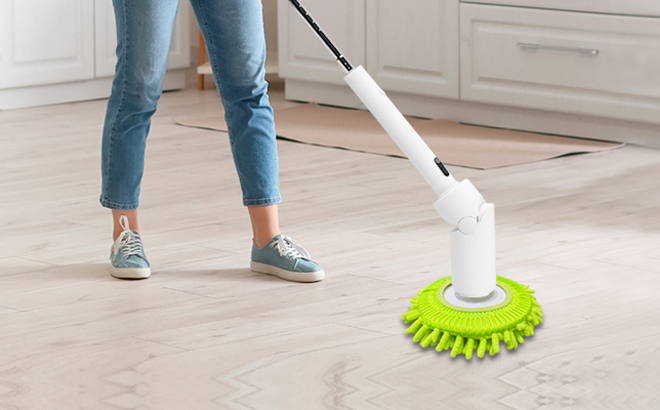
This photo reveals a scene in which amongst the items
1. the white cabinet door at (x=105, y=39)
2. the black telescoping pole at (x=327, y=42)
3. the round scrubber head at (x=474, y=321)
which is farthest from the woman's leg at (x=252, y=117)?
the white cabinet door at (x=105, y=39)

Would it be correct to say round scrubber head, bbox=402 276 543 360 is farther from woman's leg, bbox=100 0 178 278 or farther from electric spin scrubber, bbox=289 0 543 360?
woman's leg, bbox=100 0 178 278

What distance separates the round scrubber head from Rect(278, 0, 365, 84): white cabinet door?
7.69 feet

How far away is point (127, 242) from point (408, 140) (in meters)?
0.68

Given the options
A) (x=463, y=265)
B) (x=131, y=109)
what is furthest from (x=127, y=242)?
(x=463, y=265)

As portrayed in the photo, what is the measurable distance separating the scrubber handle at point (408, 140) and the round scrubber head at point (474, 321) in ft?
0.51

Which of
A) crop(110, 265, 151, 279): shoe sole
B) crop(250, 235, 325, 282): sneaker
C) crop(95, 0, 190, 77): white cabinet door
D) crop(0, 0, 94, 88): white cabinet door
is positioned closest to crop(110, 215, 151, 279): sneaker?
crop(110, 265, 151, 279): shoe sole

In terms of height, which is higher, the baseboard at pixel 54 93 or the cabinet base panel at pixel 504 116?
the baseboard at pixel 54 93

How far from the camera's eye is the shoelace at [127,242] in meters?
1.75

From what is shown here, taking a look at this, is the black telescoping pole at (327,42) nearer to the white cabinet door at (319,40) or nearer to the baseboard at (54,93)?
the white cabinet door at (319,40)

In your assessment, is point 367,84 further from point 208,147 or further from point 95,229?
point 208,147

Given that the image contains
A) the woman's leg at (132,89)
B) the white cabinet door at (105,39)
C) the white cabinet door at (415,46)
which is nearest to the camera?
the woman's leg at (132,89)

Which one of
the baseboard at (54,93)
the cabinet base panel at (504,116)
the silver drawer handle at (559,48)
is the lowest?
the cabinet base panel at (504,116)

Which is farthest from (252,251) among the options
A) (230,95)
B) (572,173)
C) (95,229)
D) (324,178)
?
(572,173)

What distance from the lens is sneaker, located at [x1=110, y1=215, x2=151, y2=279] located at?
5.66ft
